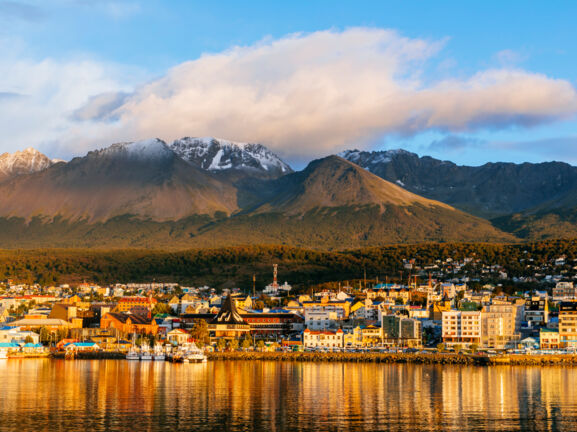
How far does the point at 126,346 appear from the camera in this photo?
407 feet

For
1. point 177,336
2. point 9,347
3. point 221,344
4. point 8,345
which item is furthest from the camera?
point 177,336

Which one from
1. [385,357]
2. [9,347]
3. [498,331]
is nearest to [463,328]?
[498,331]

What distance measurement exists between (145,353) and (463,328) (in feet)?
142

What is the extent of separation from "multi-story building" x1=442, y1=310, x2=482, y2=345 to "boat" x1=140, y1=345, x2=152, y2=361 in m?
40.3

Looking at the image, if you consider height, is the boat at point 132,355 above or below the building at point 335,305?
below

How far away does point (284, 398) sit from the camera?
6366cm

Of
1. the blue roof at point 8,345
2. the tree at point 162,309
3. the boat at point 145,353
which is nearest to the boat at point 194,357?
the boat at point 145,353

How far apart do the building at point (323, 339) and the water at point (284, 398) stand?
2896 centimetres

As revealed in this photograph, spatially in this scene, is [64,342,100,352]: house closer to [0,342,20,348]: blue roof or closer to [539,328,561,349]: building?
[0,342,20,348]: blue roof

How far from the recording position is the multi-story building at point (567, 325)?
382ft

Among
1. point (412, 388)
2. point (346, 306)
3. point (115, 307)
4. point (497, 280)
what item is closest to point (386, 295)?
point (346, 306)

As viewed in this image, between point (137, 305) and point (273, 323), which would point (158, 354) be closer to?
point (273, 323)

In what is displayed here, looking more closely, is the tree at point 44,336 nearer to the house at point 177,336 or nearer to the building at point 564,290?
the house at point 177,336

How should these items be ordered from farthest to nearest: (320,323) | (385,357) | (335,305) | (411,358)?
1. (335,305)
2. (320,323)
3. (385,357)
4. (411,358)
